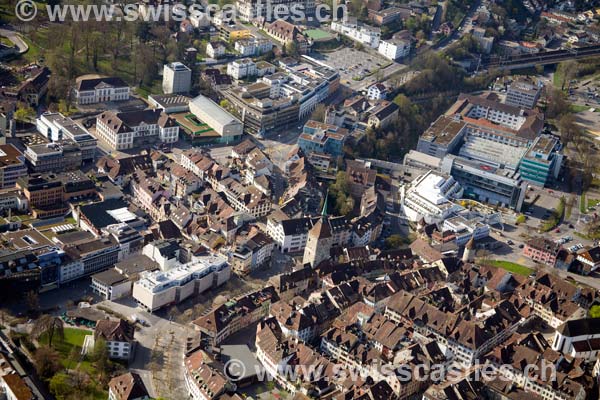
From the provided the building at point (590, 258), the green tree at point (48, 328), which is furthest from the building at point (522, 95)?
the green tree at point (48, 328)

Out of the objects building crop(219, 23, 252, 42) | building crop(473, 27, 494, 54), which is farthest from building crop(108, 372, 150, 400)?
building crop(473, 27, 494, 54)

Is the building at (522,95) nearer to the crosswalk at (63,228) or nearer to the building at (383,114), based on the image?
the building at (383,114)

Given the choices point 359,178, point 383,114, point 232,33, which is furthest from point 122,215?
point 232,33

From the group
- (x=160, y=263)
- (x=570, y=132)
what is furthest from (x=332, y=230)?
(x=570, y=132)

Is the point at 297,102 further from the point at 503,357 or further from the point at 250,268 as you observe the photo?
the point at 503,357

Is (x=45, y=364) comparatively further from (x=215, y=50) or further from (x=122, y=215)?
(x=215, y=50)

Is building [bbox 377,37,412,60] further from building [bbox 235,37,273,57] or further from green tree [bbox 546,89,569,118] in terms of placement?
green tree [bbox 546,89,569,118]
